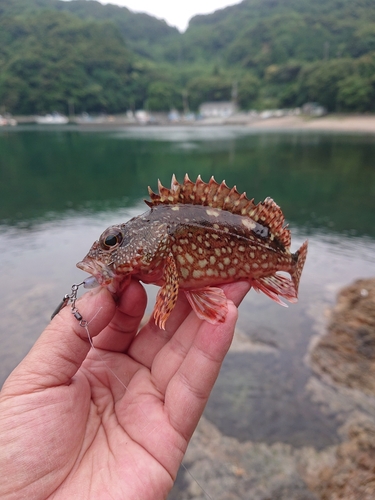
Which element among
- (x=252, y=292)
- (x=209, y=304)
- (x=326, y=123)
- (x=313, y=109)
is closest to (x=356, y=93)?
(x=326, y=123)

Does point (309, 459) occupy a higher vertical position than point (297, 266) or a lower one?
lower

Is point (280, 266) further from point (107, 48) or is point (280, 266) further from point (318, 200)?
point (107, 48)

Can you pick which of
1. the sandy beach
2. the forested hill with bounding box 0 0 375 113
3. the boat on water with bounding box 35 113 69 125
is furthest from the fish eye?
the boat on water with bounding box 35 113 69 125

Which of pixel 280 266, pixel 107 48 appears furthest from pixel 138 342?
pixel 107 48

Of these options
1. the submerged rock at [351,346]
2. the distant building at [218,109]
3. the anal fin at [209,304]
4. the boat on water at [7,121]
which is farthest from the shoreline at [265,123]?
the anal fin at [209,304]

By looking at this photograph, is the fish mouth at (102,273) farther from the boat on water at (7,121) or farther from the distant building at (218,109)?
the distant building at (218,109)

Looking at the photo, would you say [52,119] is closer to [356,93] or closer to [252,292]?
[356,93]

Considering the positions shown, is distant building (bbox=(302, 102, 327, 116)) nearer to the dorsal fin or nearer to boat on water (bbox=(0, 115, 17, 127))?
boat on water (bbox=(0, 115, 17, 127))
